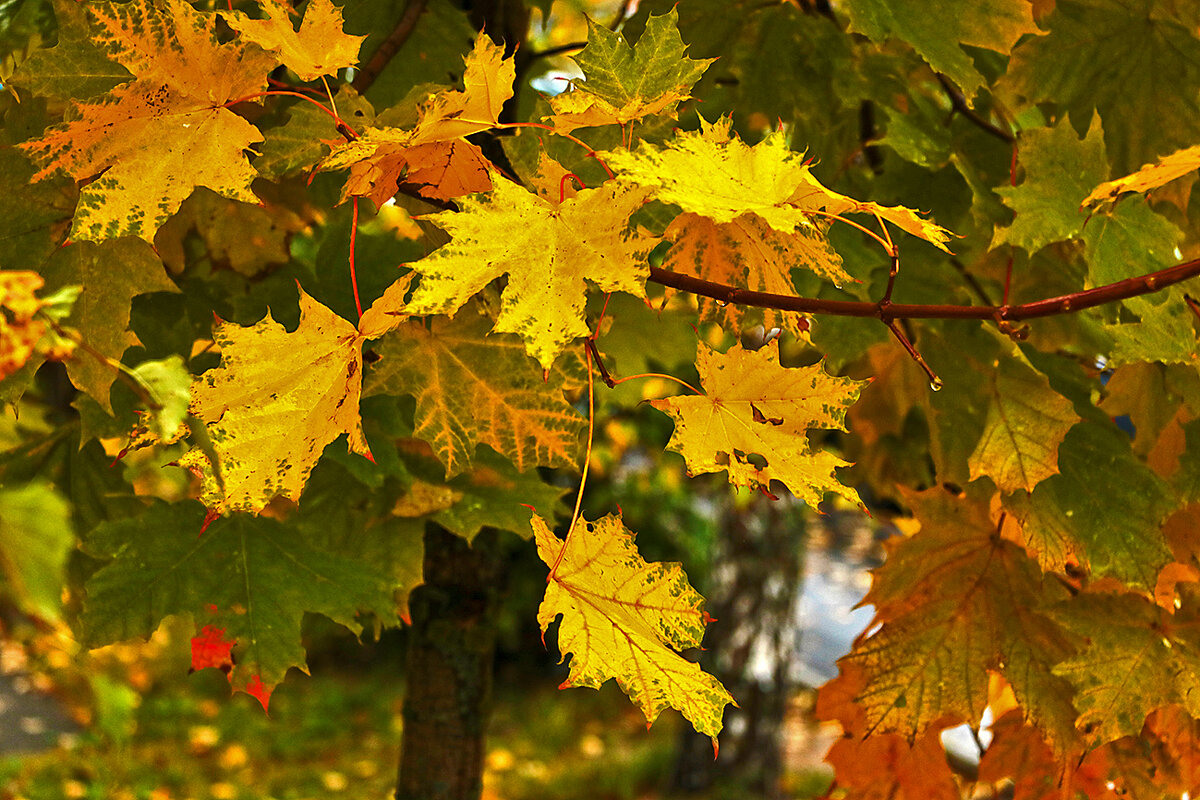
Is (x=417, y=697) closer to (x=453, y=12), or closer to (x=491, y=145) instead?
(x=491, y=145)

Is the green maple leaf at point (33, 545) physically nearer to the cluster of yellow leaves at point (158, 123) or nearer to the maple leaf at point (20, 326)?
the maple leaf at point (20, 326)

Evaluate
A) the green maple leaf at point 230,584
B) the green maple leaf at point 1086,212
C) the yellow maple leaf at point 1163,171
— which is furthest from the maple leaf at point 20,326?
the green maple leaf at point 1086,212

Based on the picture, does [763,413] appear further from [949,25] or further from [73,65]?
[73,65]

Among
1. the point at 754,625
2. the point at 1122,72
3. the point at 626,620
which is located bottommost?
the point at 754,625

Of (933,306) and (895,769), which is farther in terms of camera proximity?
(895,769)

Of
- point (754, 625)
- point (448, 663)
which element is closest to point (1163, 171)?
point (448, 663)

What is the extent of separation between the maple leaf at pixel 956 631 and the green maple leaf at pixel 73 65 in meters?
0.98

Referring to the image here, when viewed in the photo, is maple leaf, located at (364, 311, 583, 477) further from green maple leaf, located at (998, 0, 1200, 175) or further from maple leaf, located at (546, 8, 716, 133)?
green maple leaf, located at (998, 0, 1200, 175)

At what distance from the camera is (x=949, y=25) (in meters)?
1.00

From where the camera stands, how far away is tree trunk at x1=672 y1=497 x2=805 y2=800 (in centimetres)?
359

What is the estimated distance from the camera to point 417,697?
1529 mm

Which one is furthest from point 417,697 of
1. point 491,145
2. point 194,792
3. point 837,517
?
point 837,517

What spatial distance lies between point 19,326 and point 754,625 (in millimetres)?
3359

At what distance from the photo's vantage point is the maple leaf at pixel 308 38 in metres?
0.68
